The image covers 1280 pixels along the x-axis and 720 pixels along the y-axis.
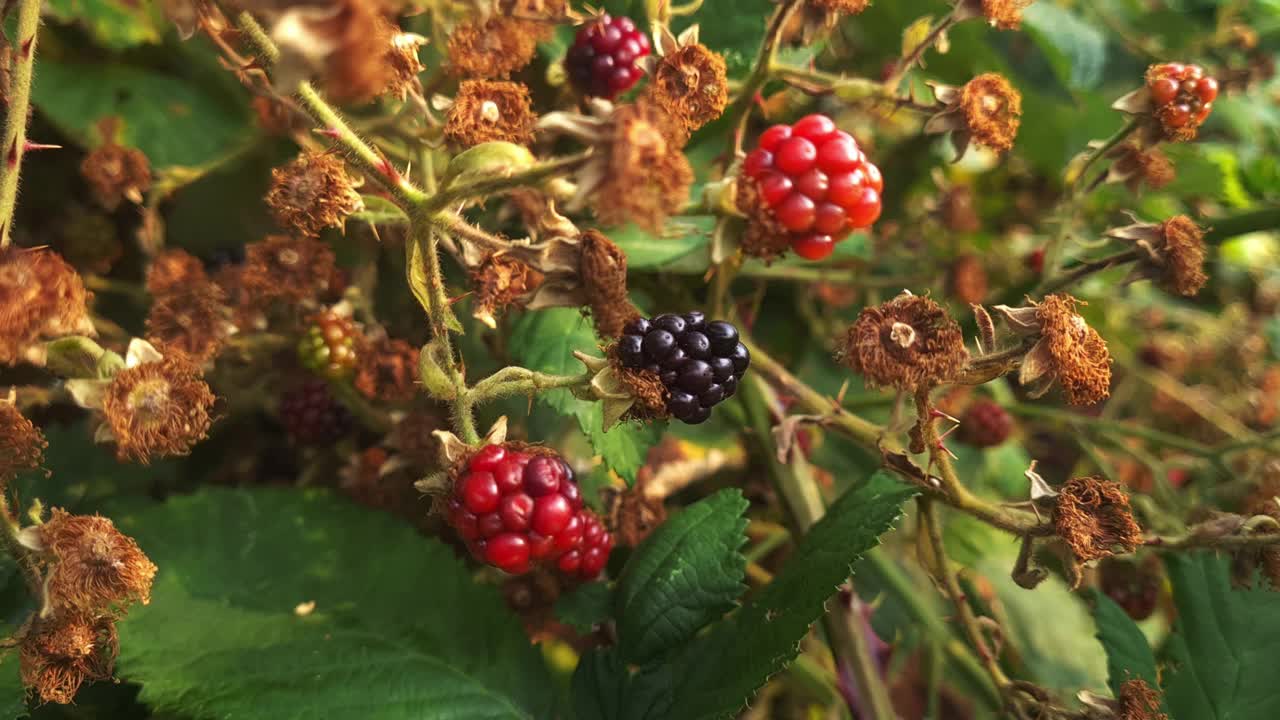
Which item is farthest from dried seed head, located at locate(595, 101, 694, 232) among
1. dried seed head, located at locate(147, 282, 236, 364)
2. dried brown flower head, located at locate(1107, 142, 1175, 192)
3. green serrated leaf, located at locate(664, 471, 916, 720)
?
dried brown flower head, located at locate(1107, 142, 1175, 192)

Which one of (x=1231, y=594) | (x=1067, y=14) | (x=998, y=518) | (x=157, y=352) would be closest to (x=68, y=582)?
(x=157, y=352)

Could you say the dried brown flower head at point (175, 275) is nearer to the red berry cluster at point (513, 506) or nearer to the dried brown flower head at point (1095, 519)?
the red berry cluster at point (513, 506)

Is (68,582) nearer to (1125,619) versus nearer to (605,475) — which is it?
(605,475)

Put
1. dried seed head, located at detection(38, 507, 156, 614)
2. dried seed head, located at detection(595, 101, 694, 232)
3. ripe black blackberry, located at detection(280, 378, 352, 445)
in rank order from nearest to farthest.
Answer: dried seed head, located at detection(595, 101, 694, 232) → dried seed head, located at detection(38, 507, 156, 614) → ripe black blackberry, located at detection(280, 378, 352, 445)

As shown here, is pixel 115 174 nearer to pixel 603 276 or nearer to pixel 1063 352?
pixel 603 276

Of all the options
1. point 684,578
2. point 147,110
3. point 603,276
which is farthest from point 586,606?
point 147,110

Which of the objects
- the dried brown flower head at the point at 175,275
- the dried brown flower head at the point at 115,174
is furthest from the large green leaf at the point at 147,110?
the dried brown flower head at the point at 175,275

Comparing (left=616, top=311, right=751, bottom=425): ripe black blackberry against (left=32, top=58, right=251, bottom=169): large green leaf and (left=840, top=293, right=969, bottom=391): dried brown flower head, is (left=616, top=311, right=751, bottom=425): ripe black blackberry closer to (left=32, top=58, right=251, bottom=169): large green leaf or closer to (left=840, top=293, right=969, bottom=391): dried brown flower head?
(left=840, top=293, right=969, bottom=391): dried brown flower head
